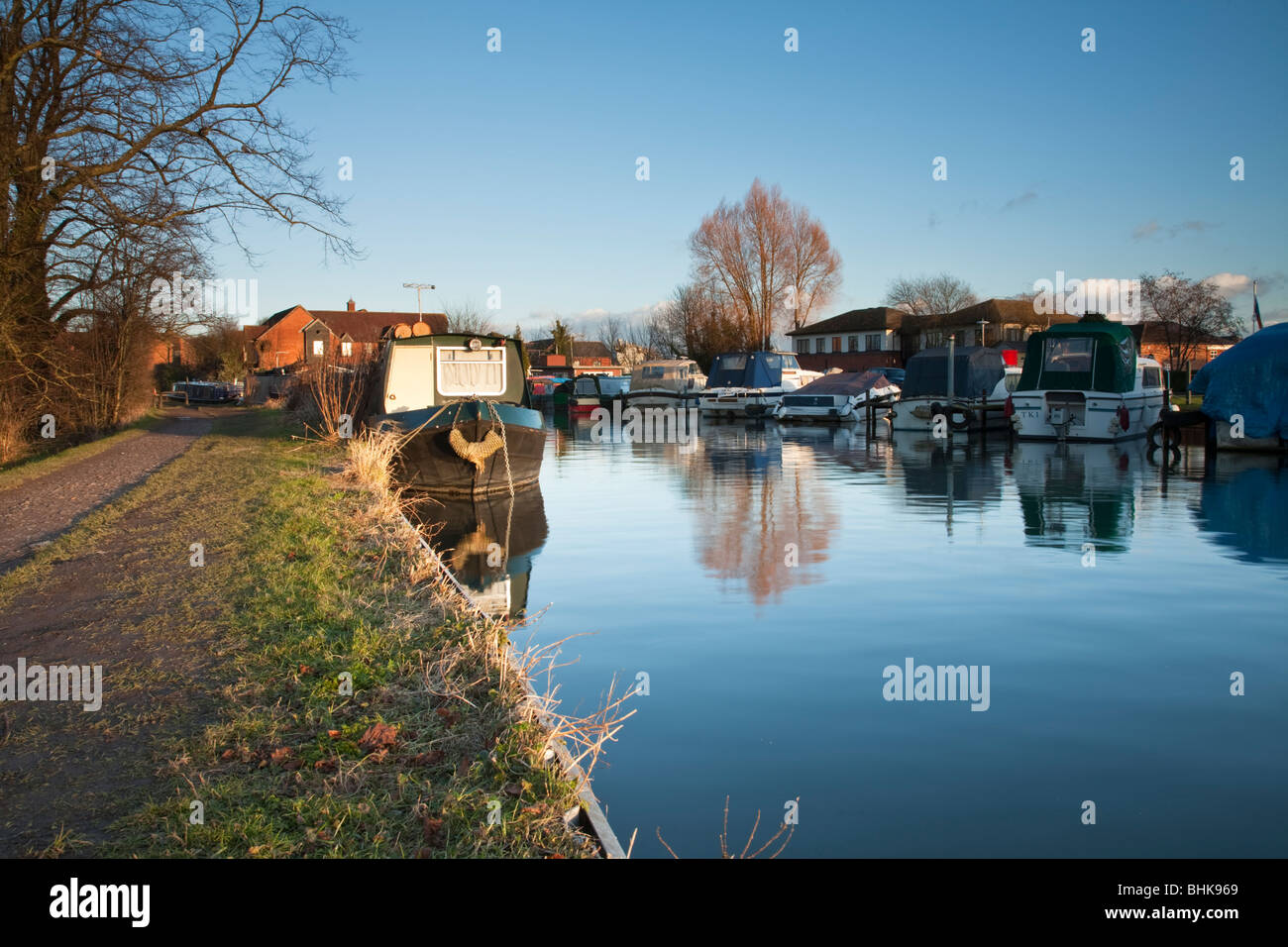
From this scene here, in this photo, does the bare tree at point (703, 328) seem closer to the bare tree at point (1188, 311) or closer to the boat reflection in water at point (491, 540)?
the bare tree at point (1188, 311)

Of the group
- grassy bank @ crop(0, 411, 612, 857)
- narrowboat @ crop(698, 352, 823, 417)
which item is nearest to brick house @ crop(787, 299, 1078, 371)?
narrowboat @ crop(698, 352, 823, 417)

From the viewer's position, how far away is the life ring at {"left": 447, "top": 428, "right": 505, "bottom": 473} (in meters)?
17.1

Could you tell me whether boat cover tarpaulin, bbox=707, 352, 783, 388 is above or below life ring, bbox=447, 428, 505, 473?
above

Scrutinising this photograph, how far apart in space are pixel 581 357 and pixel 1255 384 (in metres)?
113

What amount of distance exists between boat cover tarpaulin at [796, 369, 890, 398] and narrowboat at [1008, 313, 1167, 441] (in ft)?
35.1

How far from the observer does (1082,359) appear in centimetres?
2633

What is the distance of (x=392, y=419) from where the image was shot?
18.2 metres

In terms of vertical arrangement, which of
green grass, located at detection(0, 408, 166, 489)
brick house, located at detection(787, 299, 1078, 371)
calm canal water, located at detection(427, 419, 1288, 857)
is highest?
brick house, located at detection(787, 299, 1078, 371)

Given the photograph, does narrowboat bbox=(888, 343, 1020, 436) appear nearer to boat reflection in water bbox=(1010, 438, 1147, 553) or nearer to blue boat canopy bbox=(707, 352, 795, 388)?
boat reflection in water bbox=(1010, 438, 1147, 553)

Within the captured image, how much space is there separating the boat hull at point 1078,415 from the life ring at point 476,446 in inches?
646

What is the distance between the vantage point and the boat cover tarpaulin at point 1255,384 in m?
21.2
